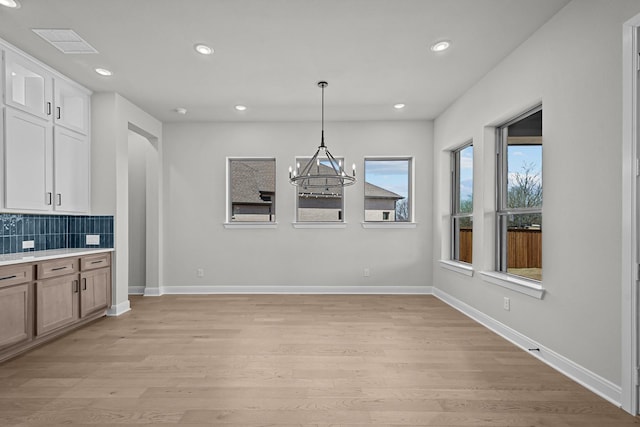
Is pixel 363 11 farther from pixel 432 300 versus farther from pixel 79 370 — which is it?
pixel 432 300

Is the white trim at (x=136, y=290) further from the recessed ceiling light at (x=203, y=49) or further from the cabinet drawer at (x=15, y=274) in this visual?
the recessed ceiling light at (x=203, y=49)

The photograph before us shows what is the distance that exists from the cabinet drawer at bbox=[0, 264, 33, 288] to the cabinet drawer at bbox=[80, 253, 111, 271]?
71 centimetres

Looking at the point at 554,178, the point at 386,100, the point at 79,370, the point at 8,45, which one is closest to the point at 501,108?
the point at 554,178

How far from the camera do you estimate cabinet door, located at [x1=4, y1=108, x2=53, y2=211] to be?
3.25m

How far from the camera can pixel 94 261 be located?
4.04 meters

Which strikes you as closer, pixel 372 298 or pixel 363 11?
pixel 363 11

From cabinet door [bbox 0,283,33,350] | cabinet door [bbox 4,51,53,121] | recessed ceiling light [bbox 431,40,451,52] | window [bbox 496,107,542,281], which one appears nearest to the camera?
cabinet door [bbox 0,283,33,350]

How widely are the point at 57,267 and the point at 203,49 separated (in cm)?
260

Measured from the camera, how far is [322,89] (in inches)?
168

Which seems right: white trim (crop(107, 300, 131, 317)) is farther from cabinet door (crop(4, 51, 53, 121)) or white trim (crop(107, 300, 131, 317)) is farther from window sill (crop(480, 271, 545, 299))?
window sill (crop(480, 271, 545, 299))

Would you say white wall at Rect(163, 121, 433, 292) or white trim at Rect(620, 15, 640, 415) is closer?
white trim at Rect(620, 15, 640, 415)

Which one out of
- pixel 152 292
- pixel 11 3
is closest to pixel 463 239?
pixel 152 292

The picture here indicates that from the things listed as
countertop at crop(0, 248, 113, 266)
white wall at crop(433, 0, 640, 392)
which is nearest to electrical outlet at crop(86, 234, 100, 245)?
countertop at crop(0, 248, 113, 266)

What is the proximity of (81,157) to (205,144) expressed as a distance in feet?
6.07
